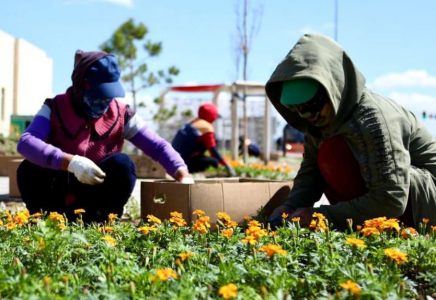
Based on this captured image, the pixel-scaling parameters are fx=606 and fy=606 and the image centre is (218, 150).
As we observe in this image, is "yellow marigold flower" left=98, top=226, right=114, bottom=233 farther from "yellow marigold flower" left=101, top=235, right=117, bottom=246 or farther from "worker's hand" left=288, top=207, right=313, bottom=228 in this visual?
"worker's hand" left=288, top=207, right=313, bottom=228

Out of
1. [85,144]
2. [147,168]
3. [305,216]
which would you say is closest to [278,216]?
[305,216]

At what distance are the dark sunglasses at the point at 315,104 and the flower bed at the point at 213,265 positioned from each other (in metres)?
0.71

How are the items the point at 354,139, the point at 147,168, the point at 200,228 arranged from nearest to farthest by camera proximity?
the point at 200,228 < the point at 354,139 < the point at 147,168

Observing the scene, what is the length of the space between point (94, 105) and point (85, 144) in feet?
0.89

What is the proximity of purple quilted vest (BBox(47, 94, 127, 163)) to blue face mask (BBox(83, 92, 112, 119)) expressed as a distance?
6cm

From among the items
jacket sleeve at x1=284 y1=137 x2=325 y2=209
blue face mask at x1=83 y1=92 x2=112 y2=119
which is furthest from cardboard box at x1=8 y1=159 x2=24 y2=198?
jacket sleeve at x1=284 y1=137 x2=325 y2=209

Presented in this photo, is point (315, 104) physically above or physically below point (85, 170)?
above

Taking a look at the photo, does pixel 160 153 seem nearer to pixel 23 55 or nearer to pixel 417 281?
pixel 417 281

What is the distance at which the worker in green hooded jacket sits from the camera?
310 centimetres

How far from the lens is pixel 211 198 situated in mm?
3701

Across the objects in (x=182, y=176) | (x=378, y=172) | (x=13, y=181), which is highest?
(x=378, y=172)

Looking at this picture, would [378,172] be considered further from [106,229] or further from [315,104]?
[106,229]

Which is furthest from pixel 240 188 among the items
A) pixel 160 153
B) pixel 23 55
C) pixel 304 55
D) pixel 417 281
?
pixel 23 55

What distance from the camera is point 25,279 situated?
75.0 inches
